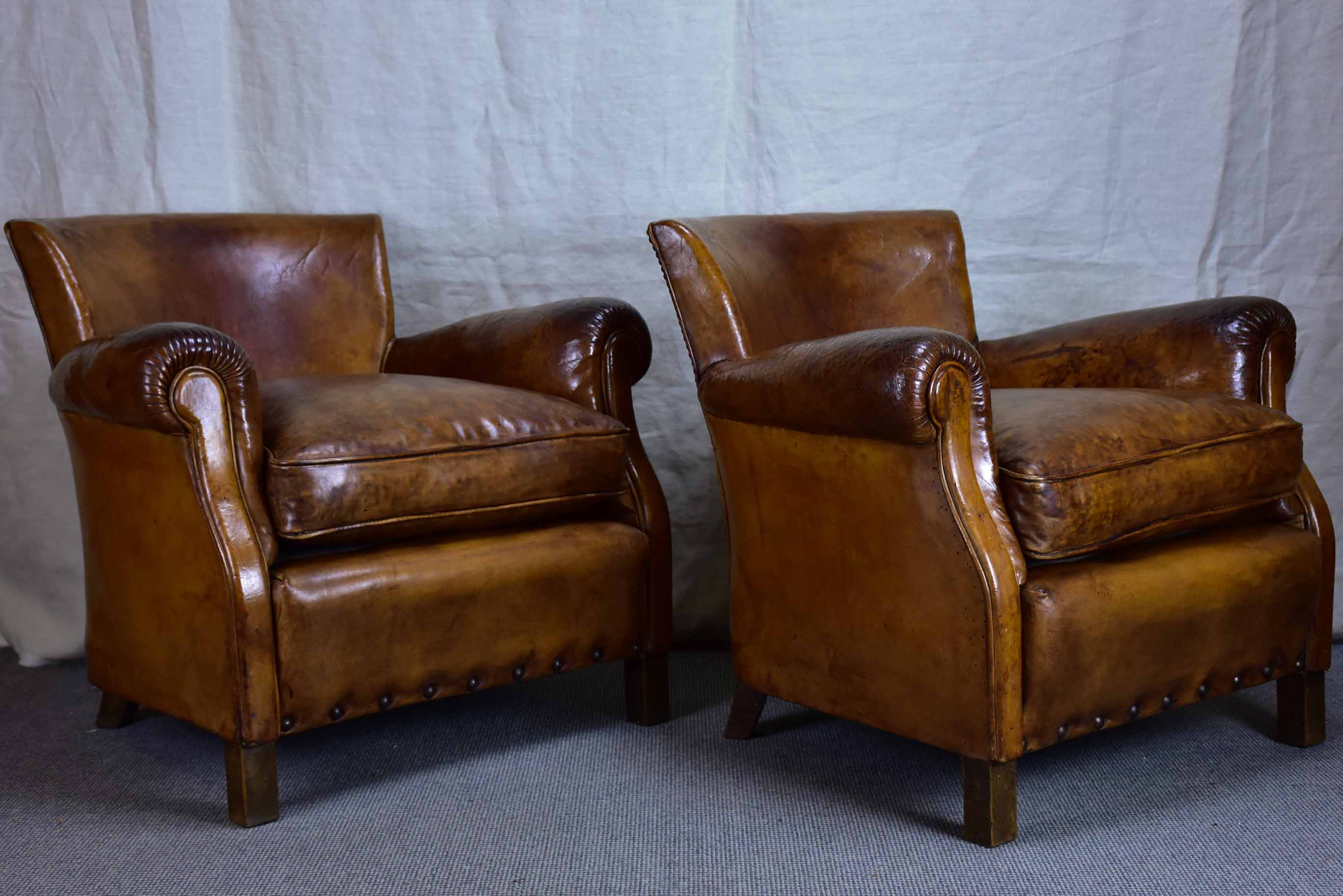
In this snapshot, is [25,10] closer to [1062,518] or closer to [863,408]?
[863,408]

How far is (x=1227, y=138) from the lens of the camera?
2.64 meters

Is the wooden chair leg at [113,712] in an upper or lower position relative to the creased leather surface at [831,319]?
lower

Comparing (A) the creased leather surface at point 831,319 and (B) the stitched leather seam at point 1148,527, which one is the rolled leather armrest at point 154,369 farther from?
(B) the stitched leather seam at point 1148,527

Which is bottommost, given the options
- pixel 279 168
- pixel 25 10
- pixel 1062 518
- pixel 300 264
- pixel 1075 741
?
pixel 1075 741

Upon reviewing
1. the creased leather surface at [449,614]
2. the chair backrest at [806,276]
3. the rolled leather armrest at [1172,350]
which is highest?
the chair backrest at [806,276]

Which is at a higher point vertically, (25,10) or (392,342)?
(25,10)

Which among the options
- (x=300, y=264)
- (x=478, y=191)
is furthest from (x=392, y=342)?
(x=478, y=191)

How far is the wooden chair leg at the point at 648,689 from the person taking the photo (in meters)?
2.08

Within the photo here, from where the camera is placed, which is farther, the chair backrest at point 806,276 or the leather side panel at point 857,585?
the chair backrest at point 806,276

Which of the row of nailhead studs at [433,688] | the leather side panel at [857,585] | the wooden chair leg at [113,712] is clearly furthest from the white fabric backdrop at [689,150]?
the leather side panel at [857,585]

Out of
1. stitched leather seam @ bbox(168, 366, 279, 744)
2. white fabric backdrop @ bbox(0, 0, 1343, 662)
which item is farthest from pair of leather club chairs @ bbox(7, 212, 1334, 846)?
white fabric backdrop @ bbox(0, 0, 1343, 662)

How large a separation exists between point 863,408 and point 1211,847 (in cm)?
70

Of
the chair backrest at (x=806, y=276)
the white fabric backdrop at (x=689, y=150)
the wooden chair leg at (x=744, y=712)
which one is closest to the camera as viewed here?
the chair backrest at (x=806, y=276)

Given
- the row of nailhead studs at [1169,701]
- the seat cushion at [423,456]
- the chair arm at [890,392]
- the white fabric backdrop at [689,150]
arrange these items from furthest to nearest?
the white fabric backdrop at [689,150] < the seat cushion at [423,456] < the row of nailhead studs at [1169,701] < the chair arm at [890,392]
